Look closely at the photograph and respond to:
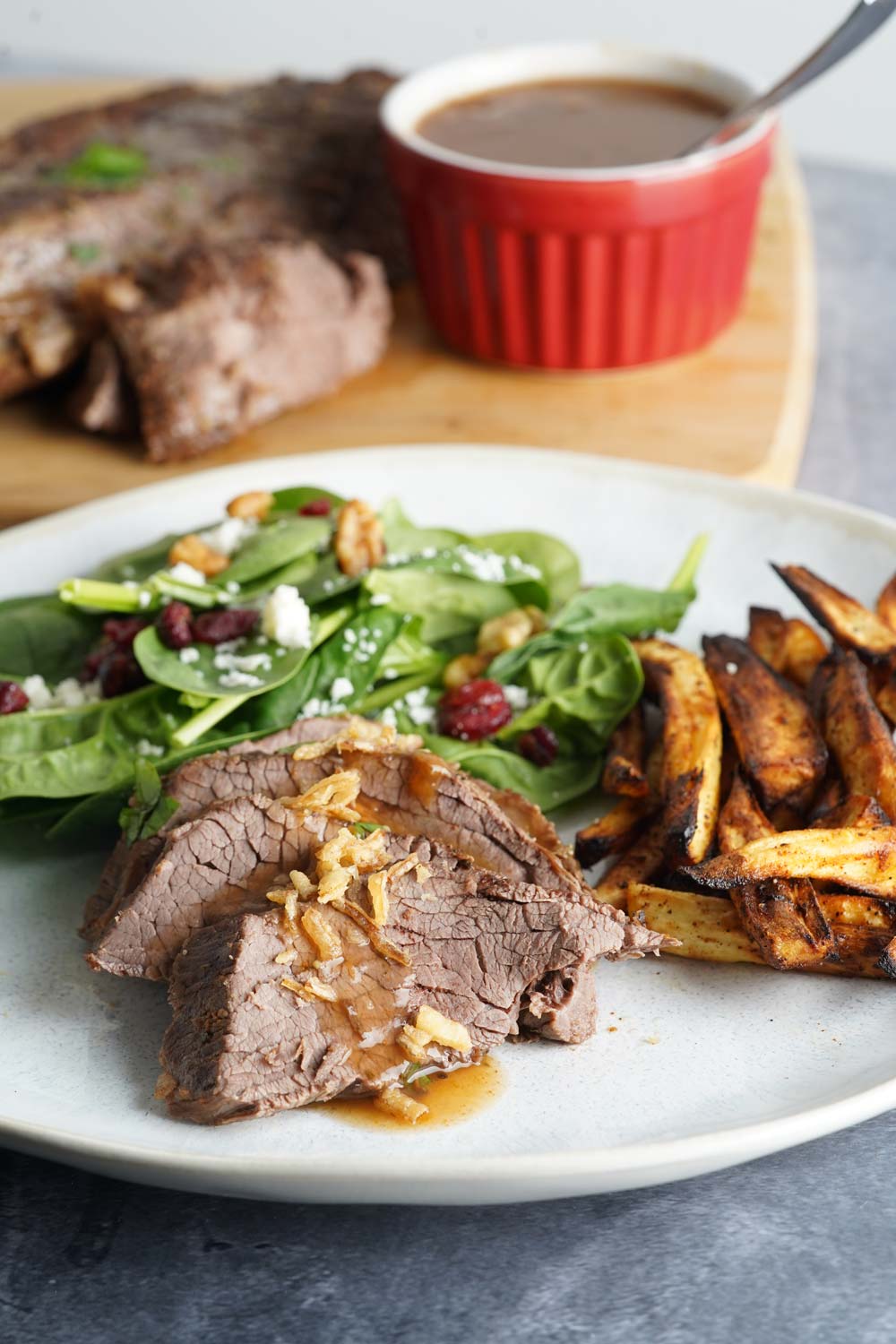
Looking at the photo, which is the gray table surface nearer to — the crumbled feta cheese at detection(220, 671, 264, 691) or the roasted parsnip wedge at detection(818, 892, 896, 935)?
the roasted parsnip wedge at detection(818, 892, 896, 935)

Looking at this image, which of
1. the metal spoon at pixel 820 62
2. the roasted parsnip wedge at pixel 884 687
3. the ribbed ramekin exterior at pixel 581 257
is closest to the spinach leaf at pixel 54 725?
the roasted parsnip wedge at pixel 884 687

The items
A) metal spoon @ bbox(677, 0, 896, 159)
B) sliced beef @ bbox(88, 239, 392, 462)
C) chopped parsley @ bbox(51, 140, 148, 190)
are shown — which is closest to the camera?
metal spoon @ bbox(677, 0, 896, 159)

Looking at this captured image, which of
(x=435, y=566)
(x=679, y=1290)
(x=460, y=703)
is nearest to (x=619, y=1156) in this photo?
(x=679, y=1290)

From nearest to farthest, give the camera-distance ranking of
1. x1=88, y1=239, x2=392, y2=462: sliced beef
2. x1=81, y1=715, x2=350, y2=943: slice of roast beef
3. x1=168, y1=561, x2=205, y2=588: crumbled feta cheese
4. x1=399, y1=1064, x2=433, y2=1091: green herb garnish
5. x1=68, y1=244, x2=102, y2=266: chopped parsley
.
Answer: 1. x1=399, y1=1064, x2=433, y2=1091: green herb garnish
2. x1=81, y1=715, x2=350, y2=943: slice of roast beef
3. x1=168, y1=561, x2=205, y2=588: crumbled feta cheese
4. x1=88, y1=239, x2=392, y2=462: sliced beef
5. x1=68, y1=244, x2=102, y2=266: chopped parsley

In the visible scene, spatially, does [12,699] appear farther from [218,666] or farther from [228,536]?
[228,536]

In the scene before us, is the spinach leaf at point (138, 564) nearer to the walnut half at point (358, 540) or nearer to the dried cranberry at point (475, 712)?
the walnut half at point (358, 540)

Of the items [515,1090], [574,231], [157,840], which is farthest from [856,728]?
[574,231]

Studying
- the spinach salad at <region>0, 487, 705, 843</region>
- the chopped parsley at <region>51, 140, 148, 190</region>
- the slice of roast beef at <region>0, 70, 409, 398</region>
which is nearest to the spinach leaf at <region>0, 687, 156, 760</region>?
the spinach salad at <region>0, 487, 705, 843</region>
